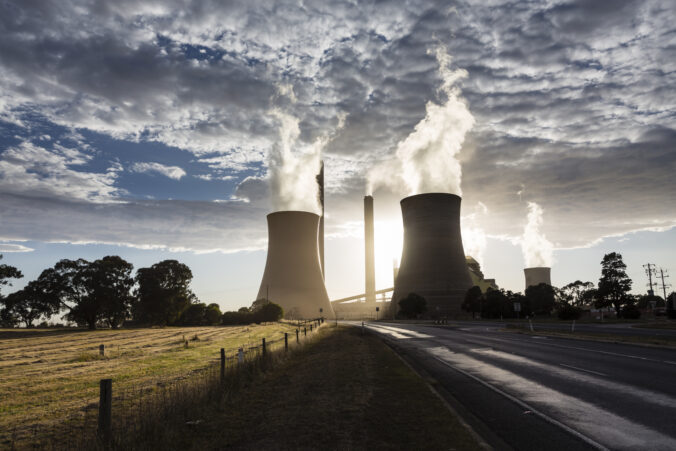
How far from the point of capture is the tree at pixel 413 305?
3214 inches

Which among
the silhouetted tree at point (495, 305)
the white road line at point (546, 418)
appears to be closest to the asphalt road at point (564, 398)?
the white road line at point (546, 418)

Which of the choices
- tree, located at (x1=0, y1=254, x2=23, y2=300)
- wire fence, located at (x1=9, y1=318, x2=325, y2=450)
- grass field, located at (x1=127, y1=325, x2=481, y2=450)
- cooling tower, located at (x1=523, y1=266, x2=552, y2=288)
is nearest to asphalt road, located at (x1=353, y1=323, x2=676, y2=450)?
grass field, located at (x1=127, y1=325, x2=481, y2=450)

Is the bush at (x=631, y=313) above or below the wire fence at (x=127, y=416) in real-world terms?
below

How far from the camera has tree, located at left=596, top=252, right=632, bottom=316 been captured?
77.9m

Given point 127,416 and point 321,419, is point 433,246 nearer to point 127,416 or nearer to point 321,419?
point 127,416

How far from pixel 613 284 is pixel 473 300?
876 inches

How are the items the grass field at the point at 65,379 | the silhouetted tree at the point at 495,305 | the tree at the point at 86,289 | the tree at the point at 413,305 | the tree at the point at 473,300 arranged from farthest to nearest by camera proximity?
1. the tree at the point at 473,300
2. the tree at the point at 413,305
3. the silhouetted tree at the point at 495,305
4. the tree at the point at 86,289
5. the grass field at the point at 65,379

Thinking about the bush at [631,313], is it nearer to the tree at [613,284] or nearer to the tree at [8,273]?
the tree at [613,284]

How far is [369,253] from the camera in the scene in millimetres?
137875

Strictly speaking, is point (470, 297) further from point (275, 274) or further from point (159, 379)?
point (159, 379)

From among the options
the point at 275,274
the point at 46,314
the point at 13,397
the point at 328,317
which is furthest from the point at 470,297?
the point at 13,397

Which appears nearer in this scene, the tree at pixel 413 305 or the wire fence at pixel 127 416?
the wire fence at pixel 127 416

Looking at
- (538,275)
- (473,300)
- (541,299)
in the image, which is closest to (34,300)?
(473,300)

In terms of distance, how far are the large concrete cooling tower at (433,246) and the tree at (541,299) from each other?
1163 centimetres
